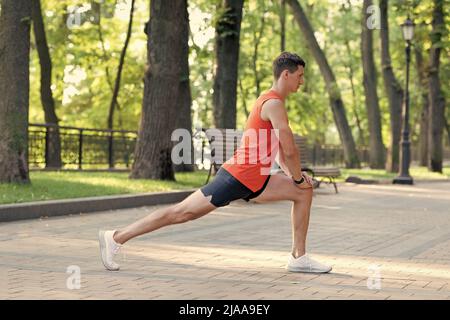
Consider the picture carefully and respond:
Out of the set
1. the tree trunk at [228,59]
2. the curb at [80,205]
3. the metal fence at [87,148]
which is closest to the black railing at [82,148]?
the metal fence at [87,148]

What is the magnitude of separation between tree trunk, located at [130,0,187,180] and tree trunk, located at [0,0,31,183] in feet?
12.2

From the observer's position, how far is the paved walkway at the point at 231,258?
6.75m

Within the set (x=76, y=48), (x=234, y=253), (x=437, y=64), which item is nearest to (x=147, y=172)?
(x=234, y=253)

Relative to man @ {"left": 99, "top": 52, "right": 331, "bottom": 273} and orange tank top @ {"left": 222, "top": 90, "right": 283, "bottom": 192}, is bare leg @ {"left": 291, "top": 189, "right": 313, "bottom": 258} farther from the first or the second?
orange tank top @ {"left": 222, "top": 90, "right": 283, "bottom": 192}

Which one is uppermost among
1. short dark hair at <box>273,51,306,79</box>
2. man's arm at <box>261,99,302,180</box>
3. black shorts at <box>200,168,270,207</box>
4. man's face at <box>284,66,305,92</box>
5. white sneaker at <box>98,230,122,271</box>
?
short dark hair at <box>273,51,306,79</box>

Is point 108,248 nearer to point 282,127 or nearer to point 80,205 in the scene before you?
point 282,127

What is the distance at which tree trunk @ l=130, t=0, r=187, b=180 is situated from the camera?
18.0 metres

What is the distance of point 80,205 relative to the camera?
13453 millimetres

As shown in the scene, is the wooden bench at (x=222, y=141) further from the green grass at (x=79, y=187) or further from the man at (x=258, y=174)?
the man at (x=258, y=174)

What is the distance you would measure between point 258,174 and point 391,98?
28.2 meters

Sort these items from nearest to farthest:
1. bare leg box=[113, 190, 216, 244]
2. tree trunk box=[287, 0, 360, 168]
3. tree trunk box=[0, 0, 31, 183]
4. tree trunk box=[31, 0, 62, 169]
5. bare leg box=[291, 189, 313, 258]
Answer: bare leg box=[113, 190, 216, 244] < bare leg box=[291, 189, 313, 258] < tree trunk box=[0, 0, 31, 183] < tree trunk box=[31, 0, 62, 169] < tree trunk box=[287, 0, 360, 168]

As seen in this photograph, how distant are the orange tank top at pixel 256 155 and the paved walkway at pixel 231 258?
0.83 m

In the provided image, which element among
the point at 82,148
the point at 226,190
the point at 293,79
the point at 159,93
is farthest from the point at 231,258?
the point at 82,148

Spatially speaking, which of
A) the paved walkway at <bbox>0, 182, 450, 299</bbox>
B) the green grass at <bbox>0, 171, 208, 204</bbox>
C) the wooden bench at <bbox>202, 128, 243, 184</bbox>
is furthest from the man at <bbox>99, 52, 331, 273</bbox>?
the wooden bench at <bbox>202, 128, 243, 184</bbox>
